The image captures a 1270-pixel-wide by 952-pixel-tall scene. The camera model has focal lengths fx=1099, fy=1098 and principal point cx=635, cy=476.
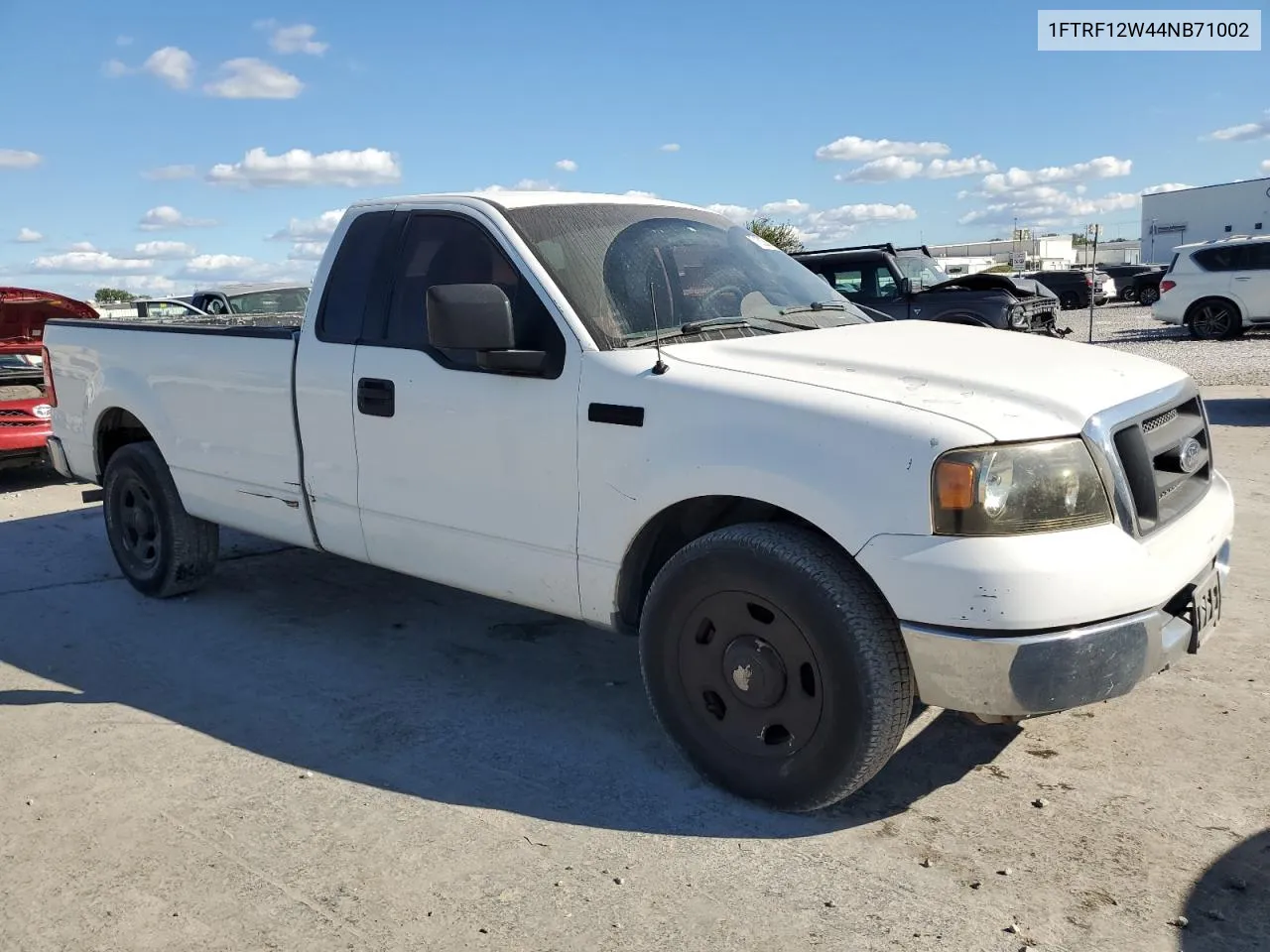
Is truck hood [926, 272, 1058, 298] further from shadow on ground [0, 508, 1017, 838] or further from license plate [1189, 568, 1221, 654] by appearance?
license plate [1189, 568, 1221, 654]

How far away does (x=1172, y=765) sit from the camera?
11.9ft

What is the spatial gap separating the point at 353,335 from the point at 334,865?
221cm

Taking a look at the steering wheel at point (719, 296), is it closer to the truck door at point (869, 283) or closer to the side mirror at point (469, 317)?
the side mirror at point (469, 317)

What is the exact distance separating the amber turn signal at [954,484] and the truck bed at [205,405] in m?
2.94

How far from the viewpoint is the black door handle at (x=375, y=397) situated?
14.2 feet

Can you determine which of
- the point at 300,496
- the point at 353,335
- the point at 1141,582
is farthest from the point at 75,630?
the point at 1141,582

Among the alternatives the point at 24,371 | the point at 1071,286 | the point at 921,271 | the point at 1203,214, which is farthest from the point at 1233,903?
the point at 1203,214

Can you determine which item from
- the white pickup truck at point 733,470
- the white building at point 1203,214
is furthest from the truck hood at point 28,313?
the white building at point 1203,214

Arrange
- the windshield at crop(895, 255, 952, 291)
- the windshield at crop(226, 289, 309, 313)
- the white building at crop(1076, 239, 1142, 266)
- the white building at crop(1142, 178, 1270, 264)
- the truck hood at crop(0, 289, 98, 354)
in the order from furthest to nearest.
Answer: the white building at crop(1076, 239, 1142, 266)
the white building at crop(1142, 178, 1270, 264)
the windshield at crop(895, 255, 952, 291)
the windshield at crop(226, 289, 309, 313)
the truck hood at crop(0, 289, 98, 354)

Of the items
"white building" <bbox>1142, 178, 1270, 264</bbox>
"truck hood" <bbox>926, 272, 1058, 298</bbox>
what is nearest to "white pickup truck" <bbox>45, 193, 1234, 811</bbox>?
"truck hood" <bbox>926, 272, 1058, 298</bbox>

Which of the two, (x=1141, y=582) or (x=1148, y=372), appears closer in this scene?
(x=1141, y=582)

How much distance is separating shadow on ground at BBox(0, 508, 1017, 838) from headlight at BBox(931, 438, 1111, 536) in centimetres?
106

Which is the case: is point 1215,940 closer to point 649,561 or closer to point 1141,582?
point 1141,582

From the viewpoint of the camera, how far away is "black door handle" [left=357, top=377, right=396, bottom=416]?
4.32 metres
